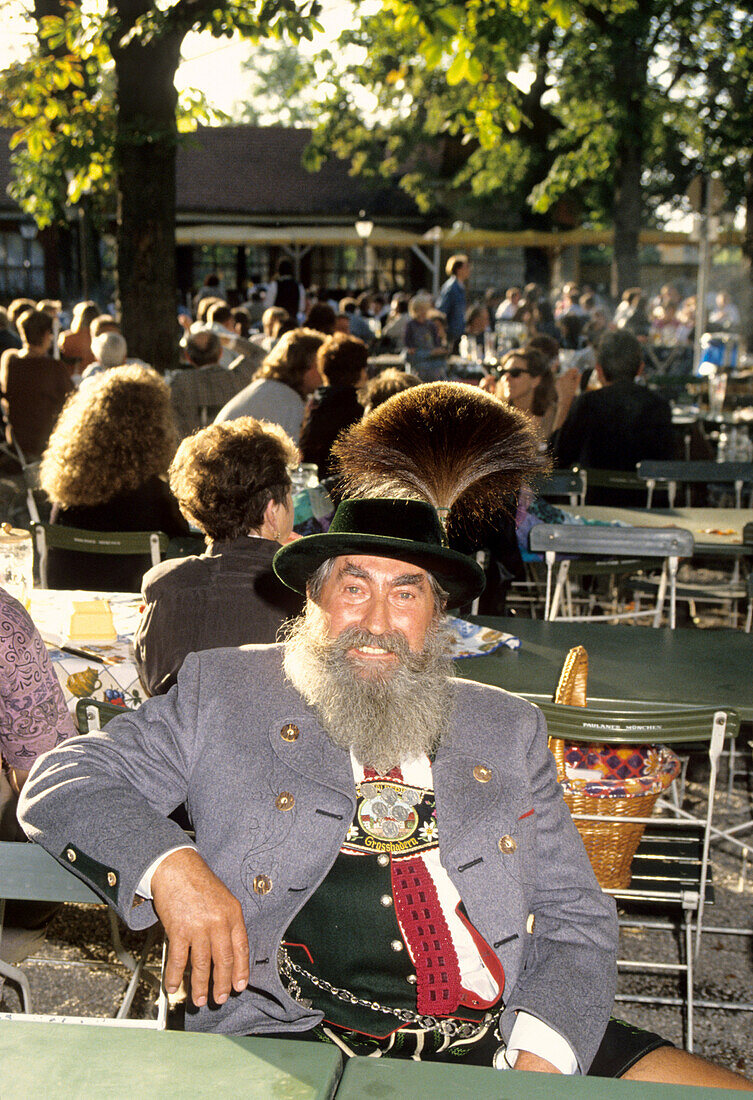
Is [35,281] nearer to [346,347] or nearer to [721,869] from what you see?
[346,347]

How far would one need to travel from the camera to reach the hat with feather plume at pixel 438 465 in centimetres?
231

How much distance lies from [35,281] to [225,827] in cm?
3068

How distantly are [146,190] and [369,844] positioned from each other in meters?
7.63

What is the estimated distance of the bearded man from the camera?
6.33 feet

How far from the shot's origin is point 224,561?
10.8ft

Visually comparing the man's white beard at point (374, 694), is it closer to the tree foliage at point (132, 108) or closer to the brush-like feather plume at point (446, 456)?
the brush-like feather plume at point (446, 456)

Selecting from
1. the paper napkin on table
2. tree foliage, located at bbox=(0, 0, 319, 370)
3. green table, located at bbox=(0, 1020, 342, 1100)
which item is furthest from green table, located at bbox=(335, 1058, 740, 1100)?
tree foliage, located at bbox=(0, 0, 319, 370)

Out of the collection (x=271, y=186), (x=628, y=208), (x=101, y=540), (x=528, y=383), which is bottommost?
(x=101, y=540)

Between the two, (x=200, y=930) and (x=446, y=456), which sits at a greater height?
(x=446, y=456)

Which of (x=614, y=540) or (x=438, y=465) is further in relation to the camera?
(x=614, y=540)

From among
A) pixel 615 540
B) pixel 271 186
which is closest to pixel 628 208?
pixel 271 186

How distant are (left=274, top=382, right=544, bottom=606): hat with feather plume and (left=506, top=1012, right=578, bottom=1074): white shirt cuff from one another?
0.83 metres

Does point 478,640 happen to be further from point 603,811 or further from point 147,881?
point 147,881

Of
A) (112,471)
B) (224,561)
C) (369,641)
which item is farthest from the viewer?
(112,471)
